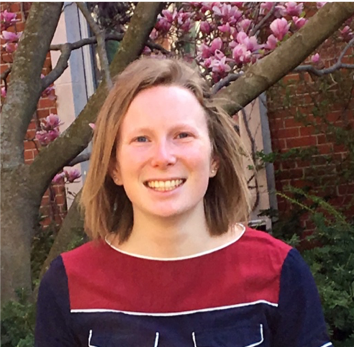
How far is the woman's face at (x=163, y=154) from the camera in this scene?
1.27 m

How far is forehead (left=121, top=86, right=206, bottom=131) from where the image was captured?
4.23 feet

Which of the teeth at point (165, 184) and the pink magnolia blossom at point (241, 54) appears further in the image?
the pink magnolia blossom at point (241, 54)

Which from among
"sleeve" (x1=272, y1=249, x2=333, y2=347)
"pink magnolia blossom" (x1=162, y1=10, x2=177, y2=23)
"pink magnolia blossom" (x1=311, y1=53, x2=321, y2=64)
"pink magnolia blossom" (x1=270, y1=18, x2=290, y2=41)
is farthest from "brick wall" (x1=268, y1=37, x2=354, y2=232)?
"sleeve" (x1=272, y1=249, x2=333, y2=347)

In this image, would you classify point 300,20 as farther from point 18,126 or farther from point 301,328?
point 301,328

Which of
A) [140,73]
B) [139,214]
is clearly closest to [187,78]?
[140,73]

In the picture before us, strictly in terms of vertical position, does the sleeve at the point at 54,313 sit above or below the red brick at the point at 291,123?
below

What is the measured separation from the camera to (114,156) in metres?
1.42

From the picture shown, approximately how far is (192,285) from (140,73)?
57 cm

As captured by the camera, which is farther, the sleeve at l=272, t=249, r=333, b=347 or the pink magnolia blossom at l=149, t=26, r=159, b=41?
the pink magnolia blossom at l=149, t=26, r=159, b=41

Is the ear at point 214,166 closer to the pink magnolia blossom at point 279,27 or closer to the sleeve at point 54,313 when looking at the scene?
the sleeve at point 54,313

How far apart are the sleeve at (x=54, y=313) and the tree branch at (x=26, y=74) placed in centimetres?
134

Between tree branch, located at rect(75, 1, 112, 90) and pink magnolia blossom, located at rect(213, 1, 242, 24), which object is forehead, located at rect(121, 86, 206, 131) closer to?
tree branch, located at rect(75, 1, 112, 90)

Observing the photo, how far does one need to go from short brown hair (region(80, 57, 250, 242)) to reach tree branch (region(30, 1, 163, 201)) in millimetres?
999

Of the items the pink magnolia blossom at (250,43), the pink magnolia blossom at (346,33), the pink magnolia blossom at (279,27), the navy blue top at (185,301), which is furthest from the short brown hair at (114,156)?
the pink magnolia blossom at (346,33)
